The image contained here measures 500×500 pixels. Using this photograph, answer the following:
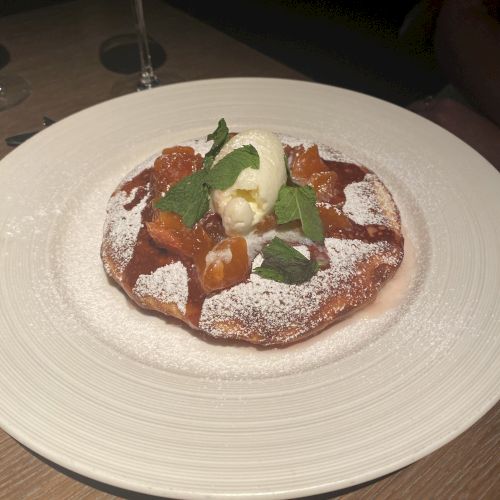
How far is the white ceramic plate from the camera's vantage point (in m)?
1.06

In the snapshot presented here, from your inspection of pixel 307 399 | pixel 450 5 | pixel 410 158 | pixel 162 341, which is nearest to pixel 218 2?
pixel 450 5

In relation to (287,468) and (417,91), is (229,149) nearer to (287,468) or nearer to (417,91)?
(287,468)

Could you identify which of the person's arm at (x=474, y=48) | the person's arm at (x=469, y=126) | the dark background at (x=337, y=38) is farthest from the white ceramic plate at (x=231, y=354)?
the dark background at (x=337, y=38)

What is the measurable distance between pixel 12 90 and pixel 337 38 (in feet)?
5.90

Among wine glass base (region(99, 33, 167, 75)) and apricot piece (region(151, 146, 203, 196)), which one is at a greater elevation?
apricot piece (region(151, 146, 203, 196))

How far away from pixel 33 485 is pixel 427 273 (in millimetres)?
1014

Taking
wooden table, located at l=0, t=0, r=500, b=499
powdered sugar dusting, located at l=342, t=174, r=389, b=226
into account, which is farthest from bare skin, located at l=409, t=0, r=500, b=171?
powdered sugar dusting, located at l=342, t=174, r=389, b=226

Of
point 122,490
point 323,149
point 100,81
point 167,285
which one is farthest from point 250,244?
point 100,81

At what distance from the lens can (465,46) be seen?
237cm

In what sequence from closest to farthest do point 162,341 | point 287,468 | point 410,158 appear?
point 287,468 → point 162,341 → point 410,158

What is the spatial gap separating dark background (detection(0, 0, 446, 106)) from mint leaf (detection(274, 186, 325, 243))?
1720mm

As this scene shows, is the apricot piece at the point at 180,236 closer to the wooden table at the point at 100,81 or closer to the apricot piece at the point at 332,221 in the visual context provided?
the apricot piece at the point at 332,221

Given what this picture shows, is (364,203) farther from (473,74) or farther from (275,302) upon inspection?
(473,74)

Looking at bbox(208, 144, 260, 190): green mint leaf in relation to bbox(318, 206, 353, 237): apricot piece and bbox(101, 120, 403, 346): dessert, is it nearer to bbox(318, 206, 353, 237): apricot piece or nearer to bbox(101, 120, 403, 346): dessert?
bbox(101, 120, 403, 346): dessert
